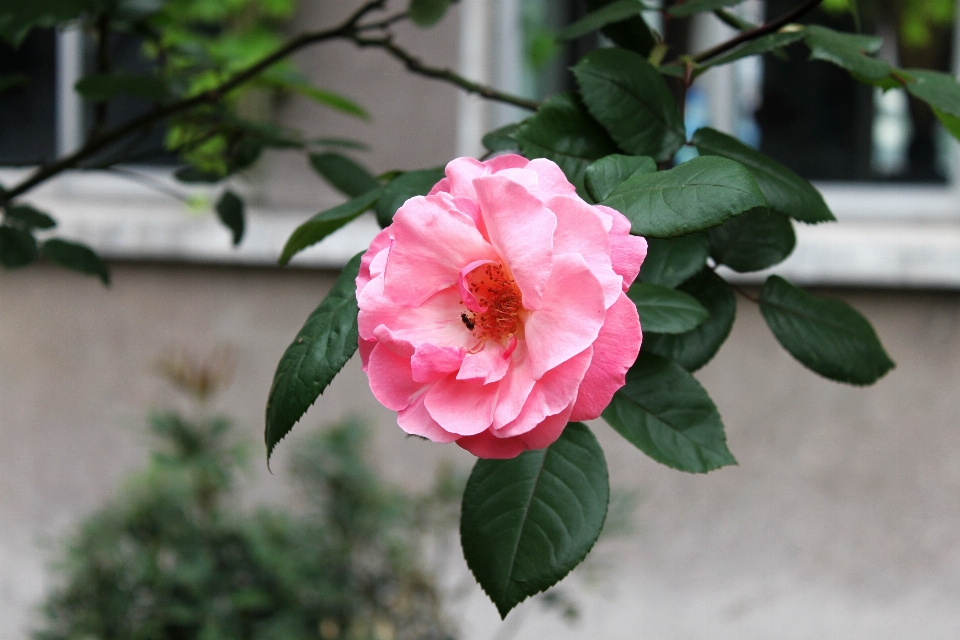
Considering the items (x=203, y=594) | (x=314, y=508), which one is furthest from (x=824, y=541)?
(x=203, y=594)

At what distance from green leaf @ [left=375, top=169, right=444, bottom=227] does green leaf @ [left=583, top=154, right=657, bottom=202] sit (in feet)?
0.38

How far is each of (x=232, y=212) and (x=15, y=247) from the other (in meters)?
0.28

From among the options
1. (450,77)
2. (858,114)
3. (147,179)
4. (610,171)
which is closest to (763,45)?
(610,171)

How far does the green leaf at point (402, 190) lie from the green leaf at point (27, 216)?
0.62 meters

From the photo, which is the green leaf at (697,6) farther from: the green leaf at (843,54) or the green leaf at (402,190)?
the green leaf at (402,190)

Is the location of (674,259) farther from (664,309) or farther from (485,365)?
(485,365)

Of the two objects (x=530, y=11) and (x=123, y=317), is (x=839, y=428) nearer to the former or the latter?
(x=530, y=11)

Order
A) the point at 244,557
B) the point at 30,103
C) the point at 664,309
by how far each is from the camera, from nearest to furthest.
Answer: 1. the point at 664,309
2. the point at 244,557
3. the point at 30,103

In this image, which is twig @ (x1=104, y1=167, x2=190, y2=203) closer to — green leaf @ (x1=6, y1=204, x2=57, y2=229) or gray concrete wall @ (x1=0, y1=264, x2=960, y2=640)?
green leaf @ (x1=6, y1=204, x2=57, y2=229)

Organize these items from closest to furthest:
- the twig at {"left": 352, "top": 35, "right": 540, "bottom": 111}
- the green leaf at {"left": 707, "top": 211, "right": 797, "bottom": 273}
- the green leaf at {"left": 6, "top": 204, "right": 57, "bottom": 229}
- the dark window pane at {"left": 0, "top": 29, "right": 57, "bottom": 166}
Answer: the green leaf at {"left": 707, "top": 211, "right": 797, "bottom": 273} < the twig at {"left": 352, "top": 35, "right": 540, "bottom": 111} < the green leaf at {"left": 6, "top": 204, "right": 57, "bottom": 229} < the dark window pane at {"left": 0, "top": 29, "right": 57, "bottom": 166}

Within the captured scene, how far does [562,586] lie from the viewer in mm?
2309

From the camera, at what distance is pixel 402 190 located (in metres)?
0.52

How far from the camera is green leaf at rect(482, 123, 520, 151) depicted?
55cm

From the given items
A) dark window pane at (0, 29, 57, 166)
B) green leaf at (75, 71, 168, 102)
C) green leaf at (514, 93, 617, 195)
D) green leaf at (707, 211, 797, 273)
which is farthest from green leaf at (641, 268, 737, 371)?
dark window pane at (0, 29, 57, 166)
